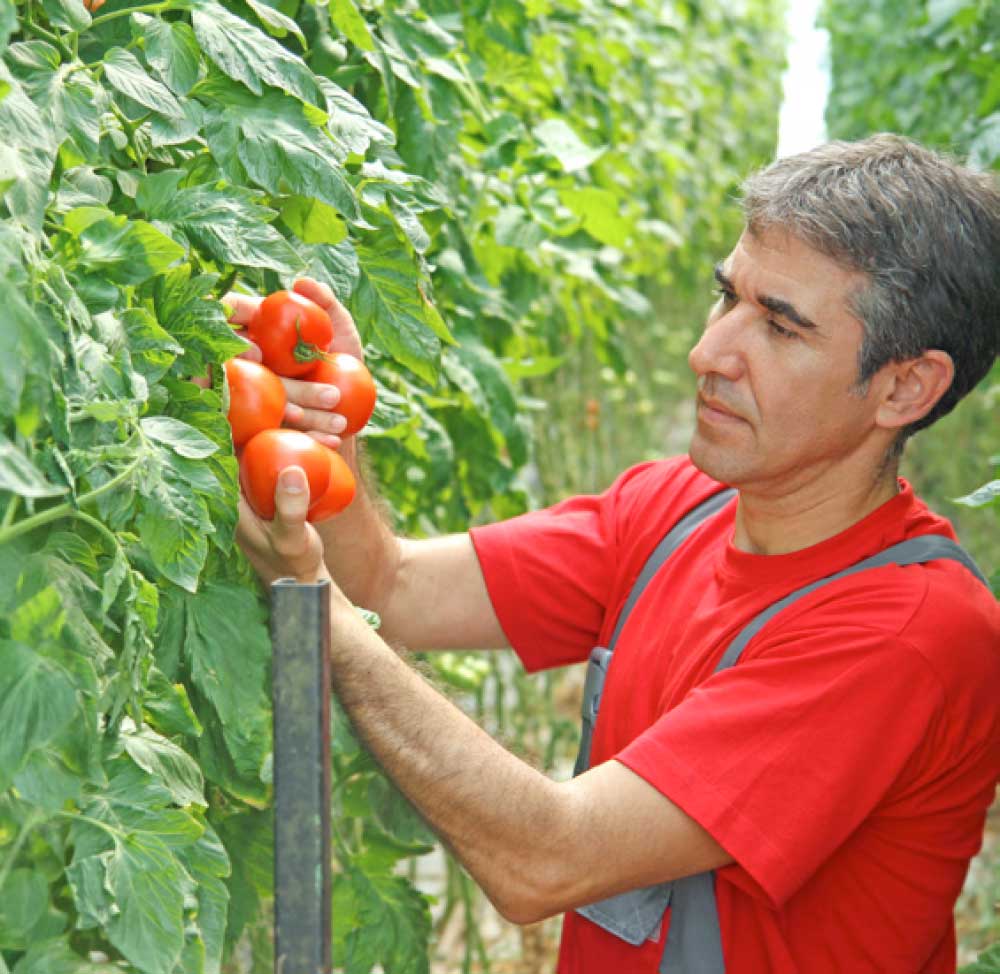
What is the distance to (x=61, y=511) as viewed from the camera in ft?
3.01

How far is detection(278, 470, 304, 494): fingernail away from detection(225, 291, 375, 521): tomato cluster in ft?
0.04

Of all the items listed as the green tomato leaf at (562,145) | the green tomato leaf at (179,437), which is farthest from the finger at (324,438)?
the green tomato leaf at (562,145)

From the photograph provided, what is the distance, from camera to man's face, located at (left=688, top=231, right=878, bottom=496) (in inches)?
70.3

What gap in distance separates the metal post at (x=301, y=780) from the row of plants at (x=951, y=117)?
100 centimetres

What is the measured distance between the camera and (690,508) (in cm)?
211

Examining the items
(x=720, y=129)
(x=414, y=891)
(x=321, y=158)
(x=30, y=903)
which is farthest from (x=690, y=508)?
(x=720, y=129)

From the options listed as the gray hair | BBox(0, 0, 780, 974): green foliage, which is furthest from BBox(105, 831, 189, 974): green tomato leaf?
the gray hair

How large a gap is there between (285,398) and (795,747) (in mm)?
706

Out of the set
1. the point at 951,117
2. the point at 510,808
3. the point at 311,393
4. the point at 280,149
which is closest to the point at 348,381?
the point at 311,393

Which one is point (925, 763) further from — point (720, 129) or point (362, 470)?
point (720, 129)

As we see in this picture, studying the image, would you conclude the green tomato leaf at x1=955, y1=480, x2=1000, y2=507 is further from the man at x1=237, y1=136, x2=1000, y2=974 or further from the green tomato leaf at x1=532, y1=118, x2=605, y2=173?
the green tomato leaf at x1=532, y1=118, x2=605, y2=173

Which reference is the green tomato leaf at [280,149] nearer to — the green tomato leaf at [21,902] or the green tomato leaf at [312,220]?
the green tomato leaf at [312,220]

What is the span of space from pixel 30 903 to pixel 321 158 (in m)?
0.64

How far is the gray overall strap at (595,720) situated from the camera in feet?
5.77
